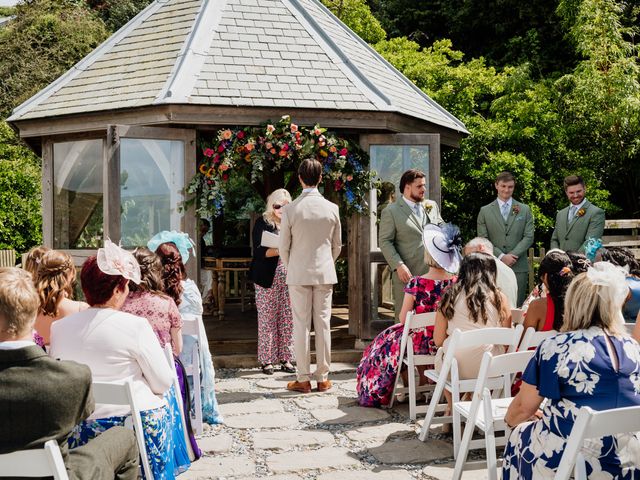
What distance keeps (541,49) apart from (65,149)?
1605 cm

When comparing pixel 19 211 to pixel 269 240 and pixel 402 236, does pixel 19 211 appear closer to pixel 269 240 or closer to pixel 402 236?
pixel 269 240

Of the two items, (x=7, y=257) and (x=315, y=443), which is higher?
(x=7, y=257)

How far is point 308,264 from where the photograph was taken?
7.00m

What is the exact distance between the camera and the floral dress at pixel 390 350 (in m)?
6.18

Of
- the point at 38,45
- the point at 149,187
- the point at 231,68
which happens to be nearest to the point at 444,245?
the point at 149,187

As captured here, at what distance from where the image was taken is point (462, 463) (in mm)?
4355

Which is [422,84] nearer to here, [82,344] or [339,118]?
[339,118]

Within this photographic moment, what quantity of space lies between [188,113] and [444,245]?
3.83m

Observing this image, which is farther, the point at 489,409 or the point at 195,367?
the point at 195,367

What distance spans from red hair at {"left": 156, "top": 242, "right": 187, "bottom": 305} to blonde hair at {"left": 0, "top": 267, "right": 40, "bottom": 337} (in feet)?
7.47

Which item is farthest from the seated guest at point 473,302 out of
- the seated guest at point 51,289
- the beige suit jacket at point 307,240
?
the seated guest at point 51,289

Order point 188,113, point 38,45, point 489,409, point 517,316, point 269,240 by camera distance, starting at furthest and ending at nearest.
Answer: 1. point 38,45
2. point 188,113
3. point 269,240
4. point 517,316
5. point 489,409

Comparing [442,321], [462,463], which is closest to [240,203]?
[442,321]

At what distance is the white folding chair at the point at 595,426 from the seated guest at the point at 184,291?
327cm
